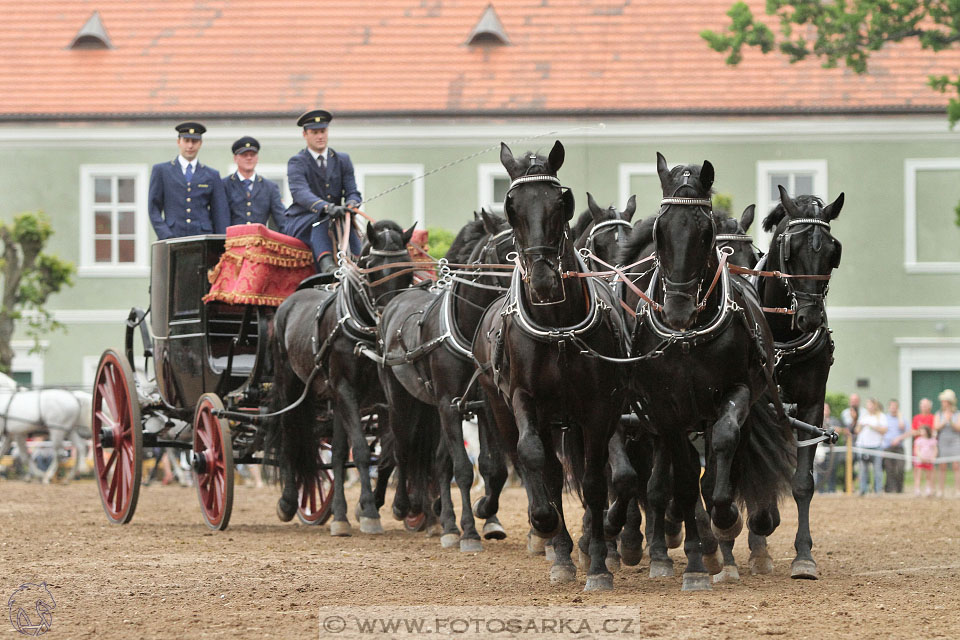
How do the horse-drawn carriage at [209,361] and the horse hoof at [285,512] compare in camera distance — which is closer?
the horse-drawn carriage at [209,361]

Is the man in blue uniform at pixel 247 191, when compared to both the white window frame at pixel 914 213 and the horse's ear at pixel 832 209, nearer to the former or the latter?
the horse's ear at pixel 832 209

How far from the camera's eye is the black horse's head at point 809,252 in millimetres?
8719

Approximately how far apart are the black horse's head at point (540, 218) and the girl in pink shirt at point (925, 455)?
13.0 m

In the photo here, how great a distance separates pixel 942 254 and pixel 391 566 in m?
22.2

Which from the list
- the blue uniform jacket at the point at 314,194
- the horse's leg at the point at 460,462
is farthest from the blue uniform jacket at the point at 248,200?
the horse's leg at the point at 460,462

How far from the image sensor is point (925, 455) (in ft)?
63.3

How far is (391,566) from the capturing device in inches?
360

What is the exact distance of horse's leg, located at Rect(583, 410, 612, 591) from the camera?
773 centimetres

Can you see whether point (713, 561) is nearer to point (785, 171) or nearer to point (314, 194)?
point (314, 194)

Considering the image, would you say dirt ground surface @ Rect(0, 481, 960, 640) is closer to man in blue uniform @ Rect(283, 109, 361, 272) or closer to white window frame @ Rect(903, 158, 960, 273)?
man in blue uniform @ Rect(283, 109, 361, 272)

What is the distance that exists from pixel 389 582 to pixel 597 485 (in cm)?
Result: 128

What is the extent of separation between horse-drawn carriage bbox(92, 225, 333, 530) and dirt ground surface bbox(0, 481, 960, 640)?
1.44ft

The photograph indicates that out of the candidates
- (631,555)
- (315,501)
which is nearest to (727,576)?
(631,555)

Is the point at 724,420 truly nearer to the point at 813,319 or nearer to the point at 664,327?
the point at 664,327
